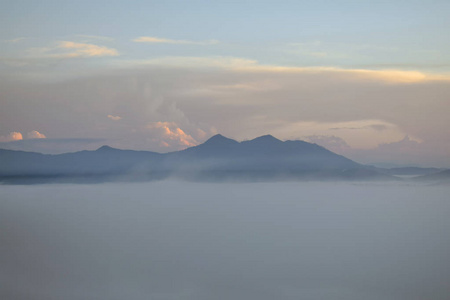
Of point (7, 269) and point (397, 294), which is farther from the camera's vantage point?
point (7, 269)

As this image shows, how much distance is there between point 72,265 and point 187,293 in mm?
10236

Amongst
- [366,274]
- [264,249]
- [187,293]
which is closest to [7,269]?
[187,293]

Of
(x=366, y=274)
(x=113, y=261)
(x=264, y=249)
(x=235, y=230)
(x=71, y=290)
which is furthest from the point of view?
(x=235, y=230)

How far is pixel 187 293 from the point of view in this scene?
24828mm

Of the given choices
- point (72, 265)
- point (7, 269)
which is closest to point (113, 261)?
point (72, 265)

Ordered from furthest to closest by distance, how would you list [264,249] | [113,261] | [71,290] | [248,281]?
[264,249]
[113,261]
[248,281]
[71,290]

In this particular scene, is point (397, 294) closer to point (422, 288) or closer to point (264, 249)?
point (422, 288)

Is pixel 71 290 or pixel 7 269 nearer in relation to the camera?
pixel 71 290

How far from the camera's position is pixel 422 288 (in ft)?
85.3

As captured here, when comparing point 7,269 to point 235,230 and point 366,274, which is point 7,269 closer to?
point 366,274

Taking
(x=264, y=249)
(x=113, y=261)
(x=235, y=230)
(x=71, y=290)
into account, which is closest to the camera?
(x=71, y=290)

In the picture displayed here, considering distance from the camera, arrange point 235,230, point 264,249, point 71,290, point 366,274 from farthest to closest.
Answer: point 235,230 < point 264,249 < point 366,274 < point 71,290

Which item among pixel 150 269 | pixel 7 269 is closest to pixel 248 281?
pixel 150 269

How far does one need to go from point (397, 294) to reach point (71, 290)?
16525 mm
